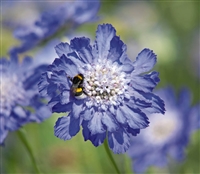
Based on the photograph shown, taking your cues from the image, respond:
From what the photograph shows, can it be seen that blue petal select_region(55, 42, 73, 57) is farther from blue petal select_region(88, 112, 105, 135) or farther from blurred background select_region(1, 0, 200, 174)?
blurred background select_region(1, 0, 200, 174)

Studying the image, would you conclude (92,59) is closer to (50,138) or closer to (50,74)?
(50,74)

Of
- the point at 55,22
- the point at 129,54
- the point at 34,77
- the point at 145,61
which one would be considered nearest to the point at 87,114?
the point at 145,61

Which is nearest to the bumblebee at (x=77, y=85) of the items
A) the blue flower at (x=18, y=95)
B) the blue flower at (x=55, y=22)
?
the blue flower at (x=18, y=95)

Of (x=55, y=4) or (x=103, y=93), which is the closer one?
(x=103, y=93)

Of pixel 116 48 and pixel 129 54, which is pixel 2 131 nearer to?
pixel 116 48

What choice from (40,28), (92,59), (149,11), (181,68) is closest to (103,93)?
(92,59)

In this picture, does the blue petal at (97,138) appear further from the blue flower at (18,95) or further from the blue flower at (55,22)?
the blue flower at (55,22)
